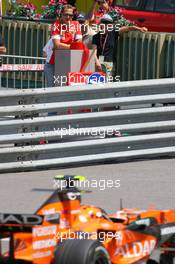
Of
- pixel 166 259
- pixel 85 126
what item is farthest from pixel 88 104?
pixel 166 259

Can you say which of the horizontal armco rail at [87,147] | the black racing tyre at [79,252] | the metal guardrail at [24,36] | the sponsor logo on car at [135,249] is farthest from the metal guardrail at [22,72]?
the black racing tyre at [79,252]

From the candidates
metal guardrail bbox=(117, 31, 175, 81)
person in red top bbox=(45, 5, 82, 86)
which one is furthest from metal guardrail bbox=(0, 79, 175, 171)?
metal guardrail bbox=(117, 31, 175, 81)

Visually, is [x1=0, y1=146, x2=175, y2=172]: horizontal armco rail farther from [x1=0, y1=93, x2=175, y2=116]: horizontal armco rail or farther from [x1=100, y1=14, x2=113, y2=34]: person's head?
[x1=100, y1=14, x2=113, y2=34]: person's head

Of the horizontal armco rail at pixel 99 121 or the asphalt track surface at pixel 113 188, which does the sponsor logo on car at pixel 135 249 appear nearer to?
the asphalt track surface at pixel 113 188

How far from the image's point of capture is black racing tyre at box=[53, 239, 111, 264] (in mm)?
6359

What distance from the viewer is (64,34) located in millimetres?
14000

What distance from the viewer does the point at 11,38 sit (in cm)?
2031

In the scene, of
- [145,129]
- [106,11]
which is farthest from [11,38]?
[145,129]

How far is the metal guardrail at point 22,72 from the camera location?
1756cm

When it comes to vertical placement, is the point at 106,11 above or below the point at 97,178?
above

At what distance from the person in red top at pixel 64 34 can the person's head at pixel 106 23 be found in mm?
1925

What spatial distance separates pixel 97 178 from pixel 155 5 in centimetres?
973

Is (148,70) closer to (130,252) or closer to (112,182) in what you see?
(112,182)

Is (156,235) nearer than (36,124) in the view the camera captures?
Yes
